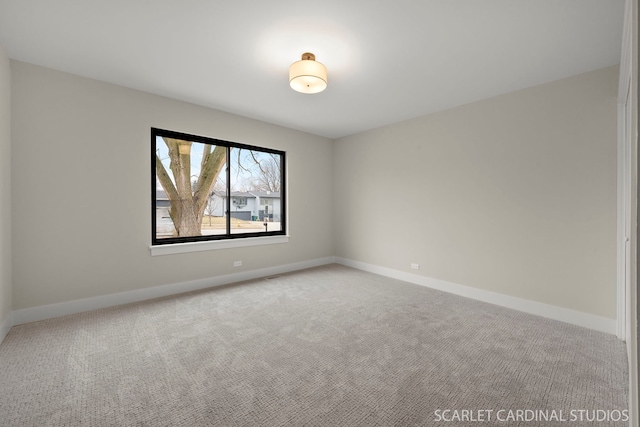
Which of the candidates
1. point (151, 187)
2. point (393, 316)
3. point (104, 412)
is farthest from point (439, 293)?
point (151, 187)

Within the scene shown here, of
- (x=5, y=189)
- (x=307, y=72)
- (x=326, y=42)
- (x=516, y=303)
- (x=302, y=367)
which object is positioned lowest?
(x=302, y=367)

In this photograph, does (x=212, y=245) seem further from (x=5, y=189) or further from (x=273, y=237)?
(x=5, y=189)

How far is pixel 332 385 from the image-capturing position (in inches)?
75.9

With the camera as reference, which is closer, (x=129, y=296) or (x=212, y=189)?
(x=129, y=296)

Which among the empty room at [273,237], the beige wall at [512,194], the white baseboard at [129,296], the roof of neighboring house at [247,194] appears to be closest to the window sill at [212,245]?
the empty room at [273,237]

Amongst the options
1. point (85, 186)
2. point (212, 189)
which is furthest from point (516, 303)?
point (85, 186)

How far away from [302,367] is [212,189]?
305 centimetres

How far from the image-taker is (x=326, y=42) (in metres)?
2.44

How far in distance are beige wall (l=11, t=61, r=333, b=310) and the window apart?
214mm

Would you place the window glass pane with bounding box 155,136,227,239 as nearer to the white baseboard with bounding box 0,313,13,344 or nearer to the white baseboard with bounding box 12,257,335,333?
the white baseboard with bounding box 12,257,335,333

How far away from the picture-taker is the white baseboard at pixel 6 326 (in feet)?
8.18

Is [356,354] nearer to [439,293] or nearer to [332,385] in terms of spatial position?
[332,385]

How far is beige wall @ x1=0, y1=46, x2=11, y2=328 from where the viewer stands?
2.53m

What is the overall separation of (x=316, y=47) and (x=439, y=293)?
11.2 ft
